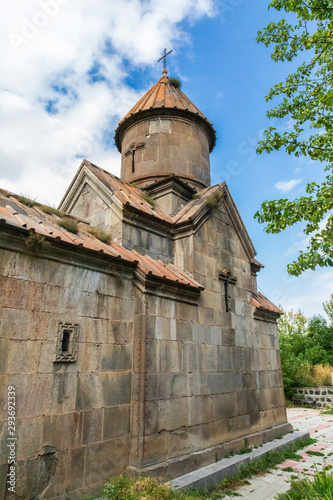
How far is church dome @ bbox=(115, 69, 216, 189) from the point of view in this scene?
8695 mm

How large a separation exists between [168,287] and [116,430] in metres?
2.16

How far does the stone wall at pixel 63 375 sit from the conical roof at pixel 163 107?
582 cm

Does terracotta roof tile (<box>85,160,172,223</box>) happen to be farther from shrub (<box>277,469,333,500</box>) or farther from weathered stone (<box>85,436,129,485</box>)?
shrub (<box>277,469,333,500</box>)

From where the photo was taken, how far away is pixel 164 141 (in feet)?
28.8

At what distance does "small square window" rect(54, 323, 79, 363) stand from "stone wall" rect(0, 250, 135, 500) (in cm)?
6

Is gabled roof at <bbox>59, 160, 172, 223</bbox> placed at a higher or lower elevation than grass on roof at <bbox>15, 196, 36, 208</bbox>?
higher


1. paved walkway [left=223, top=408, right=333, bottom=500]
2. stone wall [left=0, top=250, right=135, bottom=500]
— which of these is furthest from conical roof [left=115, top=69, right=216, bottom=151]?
paved walkway [left=223, top=408, right=333, bottom=500]

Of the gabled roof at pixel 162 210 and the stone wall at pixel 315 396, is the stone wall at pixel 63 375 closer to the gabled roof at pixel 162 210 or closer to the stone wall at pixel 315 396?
the gabled roof at pixel 162 210

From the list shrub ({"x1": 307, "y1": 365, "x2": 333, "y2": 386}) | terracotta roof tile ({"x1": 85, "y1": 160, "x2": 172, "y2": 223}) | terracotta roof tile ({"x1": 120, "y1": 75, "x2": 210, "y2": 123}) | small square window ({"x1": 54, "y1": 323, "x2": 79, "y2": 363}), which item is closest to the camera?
small square window ({"x1": 54, "y1": 323, "x2": 79, "y2": 363})

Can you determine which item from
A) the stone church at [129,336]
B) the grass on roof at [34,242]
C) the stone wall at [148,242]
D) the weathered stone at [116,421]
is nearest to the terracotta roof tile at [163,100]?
the stone church at [129,336]

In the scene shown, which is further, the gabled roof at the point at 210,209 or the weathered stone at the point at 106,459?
the gabled roof at the point at 210,209

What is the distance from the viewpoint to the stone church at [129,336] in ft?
12.3

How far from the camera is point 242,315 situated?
24.4ft

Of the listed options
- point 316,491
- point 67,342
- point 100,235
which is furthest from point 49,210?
point 316,491
